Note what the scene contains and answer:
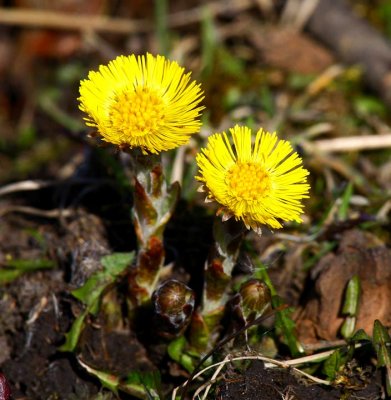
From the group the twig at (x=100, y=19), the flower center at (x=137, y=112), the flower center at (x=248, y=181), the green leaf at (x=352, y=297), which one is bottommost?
the green leaf at (x=352, y=297)

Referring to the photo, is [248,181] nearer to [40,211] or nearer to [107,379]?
[107,379]

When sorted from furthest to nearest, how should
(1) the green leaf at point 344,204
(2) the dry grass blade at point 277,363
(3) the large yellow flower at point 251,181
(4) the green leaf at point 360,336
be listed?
(1) the green leaf at point 344,204
(4) the green leaf at point 360,336
(2) the dry grass blade at point 277,363
(3) the large yellow flower at point 251,181

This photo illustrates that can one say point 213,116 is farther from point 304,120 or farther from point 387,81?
point 387,81

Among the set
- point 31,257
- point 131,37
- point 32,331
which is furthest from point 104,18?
point 32,331

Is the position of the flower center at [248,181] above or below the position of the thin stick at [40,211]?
above

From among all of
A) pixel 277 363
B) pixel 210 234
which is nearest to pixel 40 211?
pixel 210 234

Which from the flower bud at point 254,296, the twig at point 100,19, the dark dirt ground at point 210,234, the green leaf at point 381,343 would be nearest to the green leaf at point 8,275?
the dark dirt ground at point 210,234

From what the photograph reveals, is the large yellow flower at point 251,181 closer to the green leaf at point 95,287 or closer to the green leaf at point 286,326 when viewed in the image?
the green leaf at point 286,326
